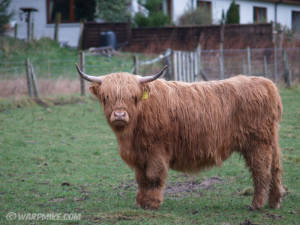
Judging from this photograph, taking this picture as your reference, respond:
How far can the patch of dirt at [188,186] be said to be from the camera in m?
5.98

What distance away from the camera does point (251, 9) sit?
93.6 feet

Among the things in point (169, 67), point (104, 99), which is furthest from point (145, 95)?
point (169, 67)

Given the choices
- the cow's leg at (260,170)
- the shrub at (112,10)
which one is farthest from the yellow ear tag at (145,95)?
the shrub at (112,10)

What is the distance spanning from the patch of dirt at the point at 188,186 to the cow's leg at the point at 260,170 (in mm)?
1013

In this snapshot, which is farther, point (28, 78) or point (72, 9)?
point (72, 9)

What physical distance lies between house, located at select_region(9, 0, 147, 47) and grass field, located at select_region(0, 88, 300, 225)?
13.7 metres

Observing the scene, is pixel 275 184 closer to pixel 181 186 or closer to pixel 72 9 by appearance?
pixel 181 186

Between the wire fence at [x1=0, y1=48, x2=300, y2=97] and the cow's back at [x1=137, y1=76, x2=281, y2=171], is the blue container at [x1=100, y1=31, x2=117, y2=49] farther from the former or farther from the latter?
the cow's back at [x1=137, y1=76, x2=281, y2=171]

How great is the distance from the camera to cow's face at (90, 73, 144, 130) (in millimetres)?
4770

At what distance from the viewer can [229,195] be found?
574 centimetres

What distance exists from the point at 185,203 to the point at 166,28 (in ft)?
54.9

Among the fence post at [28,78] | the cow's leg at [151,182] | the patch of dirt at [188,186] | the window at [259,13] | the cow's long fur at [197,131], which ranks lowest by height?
the patch of dirt at [188,186]

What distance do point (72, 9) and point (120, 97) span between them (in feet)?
68.7

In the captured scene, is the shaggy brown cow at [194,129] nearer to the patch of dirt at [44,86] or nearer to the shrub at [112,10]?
the patch of dirt at [44,86]
